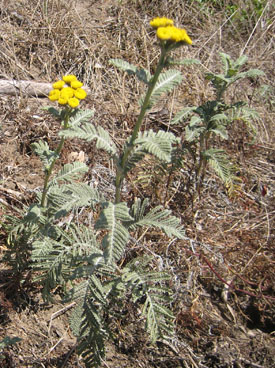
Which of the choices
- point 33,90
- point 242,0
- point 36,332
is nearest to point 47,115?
point 33,90

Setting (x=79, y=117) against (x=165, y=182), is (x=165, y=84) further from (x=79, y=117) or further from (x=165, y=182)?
(x=165, y=182)

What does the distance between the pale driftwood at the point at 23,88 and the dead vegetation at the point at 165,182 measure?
0.07 meters

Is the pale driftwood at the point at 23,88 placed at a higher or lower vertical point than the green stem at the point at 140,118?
higher

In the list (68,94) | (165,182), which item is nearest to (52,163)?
(68,94)

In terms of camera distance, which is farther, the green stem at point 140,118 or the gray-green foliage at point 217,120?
the gray-green foliage at point 217,120

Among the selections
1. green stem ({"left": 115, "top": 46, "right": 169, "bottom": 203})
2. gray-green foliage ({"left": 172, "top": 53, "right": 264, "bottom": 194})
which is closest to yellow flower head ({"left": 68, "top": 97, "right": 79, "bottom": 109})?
green stem ({"left": 115, "top": 46, "right": 169, "bottom": 203})

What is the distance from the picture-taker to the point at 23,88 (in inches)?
151

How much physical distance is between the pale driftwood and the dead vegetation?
0.07 metres

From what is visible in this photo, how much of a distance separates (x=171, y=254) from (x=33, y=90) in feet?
6.82

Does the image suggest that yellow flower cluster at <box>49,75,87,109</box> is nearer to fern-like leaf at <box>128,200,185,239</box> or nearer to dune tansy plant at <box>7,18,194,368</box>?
dune tansy plant at <box>7,18,194,368</box>

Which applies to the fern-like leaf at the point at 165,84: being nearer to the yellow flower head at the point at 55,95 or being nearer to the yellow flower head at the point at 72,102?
the yellow flower head at the point at 72,102

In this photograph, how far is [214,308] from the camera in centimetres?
300

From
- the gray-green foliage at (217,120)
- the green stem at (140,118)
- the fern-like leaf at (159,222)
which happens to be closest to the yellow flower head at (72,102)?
the green stem at (140,118)

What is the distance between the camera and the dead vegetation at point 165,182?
8.70 ft
